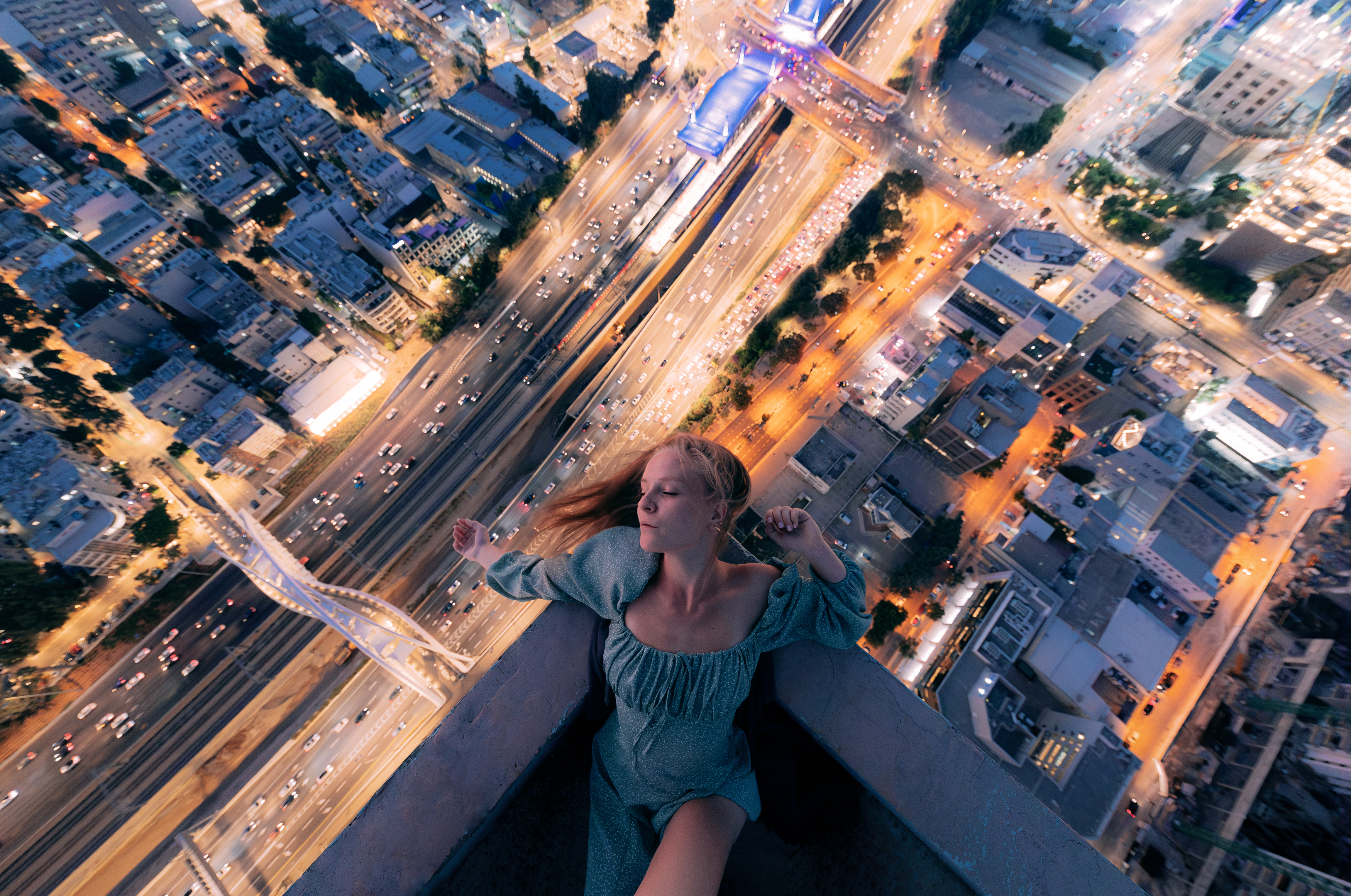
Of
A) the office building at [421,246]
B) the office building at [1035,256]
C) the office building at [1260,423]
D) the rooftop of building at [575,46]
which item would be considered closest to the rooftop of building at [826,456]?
the office building at [1035,256]

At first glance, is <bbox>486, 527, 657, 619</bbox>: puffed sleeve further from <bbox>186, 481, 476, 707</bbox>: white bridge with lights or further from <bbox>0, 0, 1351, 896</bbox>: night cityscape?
<bbox>186, 481, 476, 707</bbox>: white bridge with lights

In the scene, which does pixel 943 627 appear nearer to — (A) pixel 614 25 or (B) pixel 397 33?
(A) pixel 614 25

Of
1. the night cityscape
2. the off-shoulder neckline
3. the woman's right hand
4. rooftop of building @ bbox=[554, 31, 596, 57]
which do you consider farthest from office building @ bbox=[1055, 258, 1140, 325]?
rooftop of building @ bbox=[554, 31, 596, 57]

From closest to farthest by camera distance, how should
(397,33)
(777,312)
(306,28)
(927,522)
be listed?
1. (927,522)
2. (777,312)
3. (306,28)
4. (397,33)

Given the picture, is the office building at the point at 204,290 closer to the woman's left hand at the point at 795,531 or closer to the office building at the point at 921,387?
the woman's left hand at the point at 795,531

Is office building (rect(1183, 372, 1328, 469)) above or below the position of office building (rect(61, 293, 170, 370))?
above

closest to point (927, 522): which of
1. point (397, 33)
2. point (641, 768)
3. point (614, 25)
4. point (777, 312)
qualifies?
point (777, 312)

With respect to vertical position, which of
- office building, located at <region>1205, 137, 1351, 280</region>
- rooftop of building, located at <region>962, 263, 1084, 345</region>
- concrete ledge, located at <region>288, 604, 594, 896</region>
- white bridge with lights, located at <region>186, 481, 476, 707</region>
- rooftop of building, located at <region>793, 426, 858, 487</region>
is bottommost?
white bridge with lights, located at <region>186, 481, 476, 707</region>
